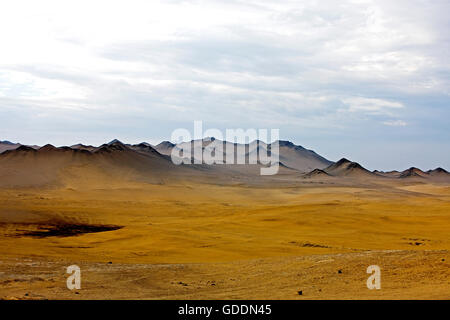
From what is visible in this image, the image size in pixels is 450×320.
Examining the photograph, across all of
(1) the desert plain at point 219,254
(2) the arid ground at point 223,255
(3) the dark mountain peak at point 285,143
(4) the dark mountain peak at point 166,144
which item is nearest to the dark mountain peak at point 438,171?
(3) the dark mountain peak at point 285,143

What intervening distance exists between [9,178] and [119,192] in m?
17.1

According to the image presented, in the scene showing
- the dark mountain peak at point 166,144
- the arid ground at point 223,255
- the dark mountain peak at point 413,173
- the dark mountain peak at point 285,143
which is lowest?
the arid ground at point 223,255

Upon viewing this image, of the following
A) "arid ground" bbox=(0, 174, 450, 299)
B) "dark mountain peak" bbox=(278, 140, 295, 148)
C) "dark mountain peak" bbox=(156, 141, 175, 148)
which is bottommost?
"arid ground" bbox=(0, 174, 450, 299)

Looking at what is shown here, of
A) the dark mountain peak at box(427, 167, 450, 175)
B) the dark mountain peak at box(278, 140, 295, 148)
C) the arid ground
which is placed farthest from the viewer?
the dark mountain peak at box(278, 140, 295, 148)

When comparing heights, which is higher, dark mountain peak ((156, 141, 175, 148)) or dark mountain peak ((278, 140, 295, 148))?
dark mountain peak ((278, 140, 295, 148))

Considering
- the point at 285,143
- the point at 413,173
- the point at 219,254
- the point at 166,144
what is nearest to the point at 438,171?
the point at 413,173

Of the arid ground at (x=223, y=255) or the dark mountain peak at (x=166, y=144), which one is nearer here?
the arid ground at (x=223, y=255)

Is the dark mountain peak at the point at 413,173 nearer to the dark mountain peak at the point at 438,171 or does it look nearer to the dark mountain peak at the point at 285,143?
the dark mountain peak at the point at 438,171

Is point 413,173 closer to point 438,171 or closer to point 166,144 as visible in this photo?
point 438,171

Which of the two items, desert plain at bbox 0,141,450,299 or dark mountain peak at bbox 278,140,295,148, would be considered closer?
desert plain at bbox 0,141,450,299

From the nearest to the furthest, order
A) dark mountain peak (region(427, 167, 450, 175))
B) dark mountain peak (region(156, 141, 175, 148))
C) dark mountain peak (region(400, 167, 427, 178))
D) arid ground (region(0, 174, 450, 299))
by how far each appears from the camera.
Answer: arid ground (region(0, 174, 450, 299)) < dark mountain peak (region(400, 167, 427, 178)) < dark mountain peak (region(427, 167, 450, 175)) < dark mountain peak (region(156, 141, 175, 148))

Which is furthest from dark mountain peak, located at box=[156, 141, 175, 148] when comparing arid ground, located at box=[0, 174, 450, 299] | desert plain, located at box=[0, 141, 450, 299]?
arid ground, located at box=[0, 174, 450, 299]

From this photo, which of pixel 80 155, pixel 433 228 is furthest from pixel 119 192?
pixel 433 228

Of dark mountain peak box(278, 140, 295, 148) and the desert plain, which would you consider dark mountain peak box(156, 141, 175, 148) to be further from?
the desert plain
